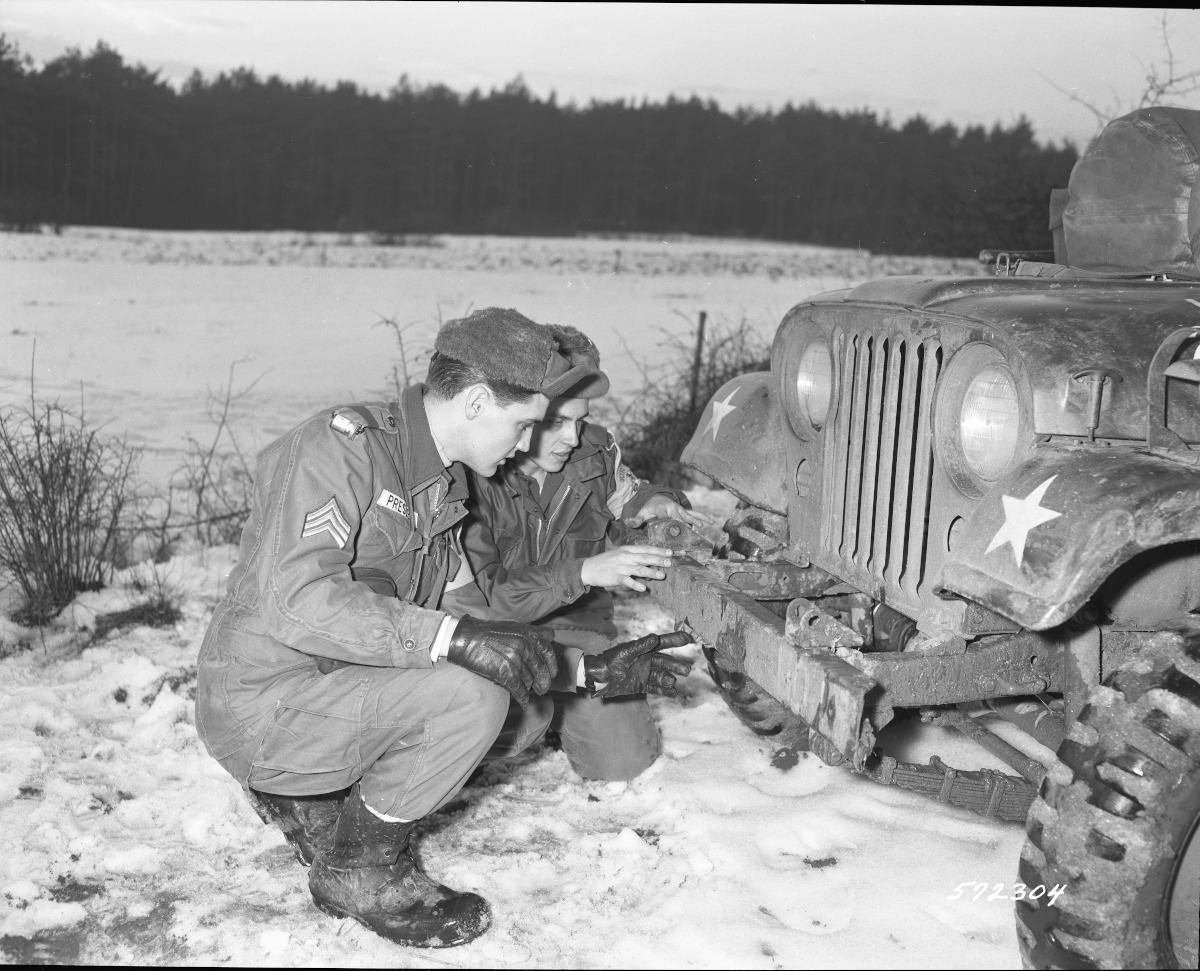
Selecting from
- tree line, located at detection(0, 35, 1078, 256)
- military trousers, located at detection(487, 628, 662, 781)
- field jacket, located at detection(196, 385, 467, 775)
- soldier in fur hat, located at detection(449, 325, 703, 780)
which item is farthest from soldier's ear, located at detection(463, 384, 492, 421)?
tree line, located at detection(0, 35, 1078, 256)

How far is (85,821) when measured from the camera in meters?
3.17

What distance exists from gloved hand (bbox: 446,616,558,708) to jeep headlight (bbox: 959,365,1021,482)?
41.3 inches

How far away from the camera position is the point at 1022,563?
220cm

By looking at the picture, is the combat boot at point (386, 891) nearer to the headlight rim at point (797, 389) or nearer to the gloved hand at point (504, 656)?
the gloved hand at point (504, 656)

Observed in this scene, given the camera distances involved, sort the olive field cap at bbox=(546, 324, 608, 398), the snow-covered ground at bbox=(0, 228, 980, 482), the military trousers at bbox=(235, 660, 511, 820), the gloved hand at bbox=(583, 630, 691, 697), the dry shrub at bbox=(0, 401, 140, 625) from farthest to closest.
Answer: the snow-covered ground at bbox=(0, 228, 980, 482) < the dry shrub at bbox=(0, 401, 140, 625) < the olive field cap at bbox=(546, 324, 608, 398) < the gloved hand at bbox=(583, 630, 691, 697) < the military trousers at bbox=(235, 660, 511, 820)

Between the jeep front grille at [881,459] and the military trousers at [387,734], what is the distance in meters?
0.99

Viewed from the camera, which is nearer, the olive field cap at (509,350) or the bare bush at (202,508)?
the olive field cap at (509,350)

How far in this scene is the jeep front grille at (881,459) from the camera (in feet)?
9.01

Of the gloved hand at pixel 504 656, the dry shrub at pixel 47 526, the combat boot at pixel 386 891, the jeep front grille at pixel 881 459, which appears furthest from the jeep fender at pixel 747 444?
the dry shrub at pixel 47 526

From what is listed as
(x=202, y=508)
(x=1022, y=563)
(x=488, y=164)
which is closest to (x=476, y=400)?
(x=1022, y=563)

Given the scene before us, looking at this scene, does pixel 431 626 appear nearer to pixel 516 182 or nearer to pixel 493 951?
pixel 493 951

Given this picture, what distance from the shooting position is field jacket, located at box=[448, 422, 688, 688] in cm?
343

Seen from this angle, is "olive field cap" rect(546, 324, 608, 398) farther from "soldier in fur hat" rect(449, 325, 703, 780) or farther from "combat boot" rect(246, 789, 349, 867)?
"combat boot" rect(246, 789, 349, 867)

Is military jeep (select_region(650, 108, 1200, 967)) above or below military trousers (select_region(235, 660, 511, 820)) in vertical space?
above
